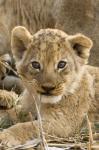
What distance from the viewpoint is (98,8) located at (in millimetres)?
5352

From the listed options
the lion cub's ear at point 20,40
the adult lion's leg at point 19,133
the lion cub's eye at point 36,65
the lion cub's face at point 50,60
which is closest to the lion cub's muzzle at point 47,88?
the lion cub's face at point 50,60

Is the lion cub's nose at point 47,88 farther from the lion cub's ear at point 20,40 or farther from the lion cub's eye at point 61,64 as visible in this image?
the lion cub's ear at point 20,40

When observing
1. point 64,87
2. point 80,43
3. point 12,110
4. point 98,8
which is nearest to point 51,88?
point 64,87

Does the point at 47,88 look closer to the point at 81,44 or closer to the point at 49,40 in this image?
the point at 49,40

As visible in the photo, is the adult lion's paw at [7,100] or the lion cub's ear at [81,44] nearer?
the lion cub's ear at [81,44]

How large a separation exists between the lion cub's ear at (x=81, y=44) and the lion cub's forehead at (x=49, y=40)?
57 mm

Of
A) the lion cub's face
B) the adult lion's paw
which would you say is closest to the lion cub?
the lion cub's face

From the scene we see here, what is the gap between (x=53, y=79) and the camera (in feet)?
12.4

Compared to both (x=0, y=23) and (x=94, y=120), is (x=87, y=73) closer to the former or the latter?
(x=94, y=120)

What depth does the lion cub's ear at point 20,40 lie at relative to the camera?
13.3 feet

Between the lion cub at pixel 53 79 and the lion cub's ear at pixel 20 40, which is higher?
the lion cub's ear at pixel 20 40

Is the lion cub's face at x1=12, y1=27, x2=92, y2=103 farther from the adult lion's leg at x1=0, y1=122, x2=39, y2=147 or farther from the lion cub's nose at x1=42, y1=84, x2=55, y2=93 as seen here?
the adult lion's leg at x1=0, y1=122, x2=39, y2=147

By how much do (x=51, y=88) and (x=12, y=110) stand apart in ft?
2.31

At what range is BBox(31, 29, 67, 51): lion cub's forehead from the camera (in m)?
3.88
